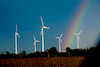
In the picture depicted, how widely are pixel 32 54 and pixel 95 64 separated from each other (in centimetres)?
6922

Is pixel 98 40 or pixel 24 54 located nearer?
pixel 98 40

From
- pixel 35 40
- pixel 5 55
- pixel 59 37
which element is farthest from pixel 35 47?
pixel 5 55

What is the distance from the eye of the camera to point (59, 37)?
306 ft

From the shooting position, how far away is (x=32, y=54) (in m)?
79.2

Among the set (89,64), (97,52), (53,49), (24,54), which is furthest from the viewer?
(24,54)

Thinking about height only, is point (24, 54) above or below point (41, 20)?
below

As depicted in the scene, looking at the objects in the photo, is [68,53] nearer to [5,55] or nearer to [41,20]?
[41,20]

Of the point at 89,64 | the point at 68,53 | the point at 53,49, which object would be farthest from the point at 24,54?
the point at 89,64

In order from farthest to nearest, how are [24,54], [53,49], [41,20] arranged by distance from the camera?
[41,20]
[24,54]
[53,49]

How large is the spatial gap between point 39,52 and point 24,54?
22.9 ft

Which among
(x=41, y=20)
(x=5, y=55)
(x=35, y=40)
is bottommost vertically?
(x=5, y=55)

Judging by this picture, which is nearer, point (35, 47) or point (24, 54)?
point (24, 54)

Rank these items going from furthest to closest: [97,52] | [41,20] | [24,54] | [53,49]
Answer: [41,20] < [24,54] < [53,49] < [97,52]

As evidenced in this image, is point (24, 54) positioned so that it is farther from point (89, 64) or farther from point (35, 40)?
point (89, 64)
